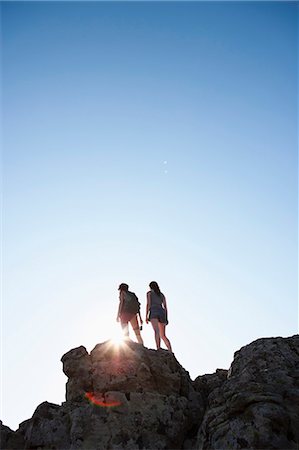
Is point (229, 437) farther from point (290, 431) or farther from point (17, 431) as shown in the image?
point (17, 431)

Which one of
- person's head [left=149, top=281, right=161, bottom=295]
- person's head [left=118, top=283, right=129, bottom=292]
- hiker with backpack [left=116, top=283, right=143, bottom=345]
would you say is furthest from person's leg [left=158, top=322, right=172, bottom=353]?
person's head [left=118, top=283, right=129, bottom=292]

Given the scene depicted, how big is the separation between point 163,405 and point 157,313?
6.76 meters

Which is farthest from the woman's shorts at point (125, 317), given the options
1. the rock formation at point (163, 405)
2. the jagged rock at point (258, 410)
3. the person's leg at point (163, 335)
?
the jagged rock at point (258, 410)

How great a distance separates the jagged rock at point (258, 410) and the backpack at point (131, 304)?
6.52 m

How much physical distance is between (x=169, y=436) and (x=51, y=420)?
3887mm

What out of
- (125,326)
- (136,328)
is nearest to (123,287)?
(125,326)

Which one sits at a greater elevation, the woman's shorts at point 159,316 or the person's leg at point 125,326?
the woman's shorts at point 159,316

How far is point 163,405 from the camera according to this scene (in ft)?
47.3

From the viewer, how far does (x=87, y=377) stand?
15.6 metres

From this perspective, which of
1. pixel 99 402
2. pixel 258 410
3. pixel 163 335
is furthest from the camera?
pixel 163 335

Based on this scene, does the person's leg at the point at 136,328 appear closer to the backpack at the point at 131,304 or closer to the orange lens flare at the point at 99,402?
the backpack at the point at 131,304

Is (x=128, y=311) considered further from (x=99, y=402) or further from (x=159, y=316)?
(x=99, y=402)

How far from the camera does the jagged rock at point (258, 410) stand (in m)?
11.3

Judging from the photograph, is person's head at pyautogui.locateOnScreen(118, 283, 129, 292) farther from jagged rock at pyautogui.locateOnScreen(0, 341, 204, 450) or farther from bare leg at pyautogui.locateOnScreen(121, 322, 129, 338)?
jagged rock at pyautogui.locateOnScreen(0, 341, 204, 450)
